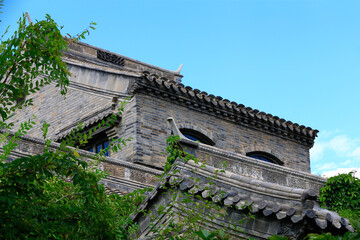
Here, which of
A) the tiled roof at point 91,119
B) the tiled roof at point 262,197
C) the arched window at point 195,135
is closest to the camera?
Answer: the tiled roof at point 262,197

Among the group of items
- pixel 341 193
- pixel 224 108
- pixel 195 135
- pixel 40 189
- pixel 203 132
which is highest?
pixel 224 108

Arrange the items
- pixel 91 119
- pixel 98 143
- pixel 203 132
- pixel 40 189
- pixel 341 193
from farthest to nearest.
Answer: pixel 203 132, pixel 91 119, pixel 98 143, pixel 341 193, pixel 40 189

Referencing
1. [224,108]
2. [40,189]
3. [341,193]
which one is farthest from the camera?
[224,108]

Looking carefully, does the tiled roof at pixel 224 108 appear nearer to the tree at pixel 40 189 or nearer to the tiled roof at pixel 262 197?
the tiled roof at pixel 262 197

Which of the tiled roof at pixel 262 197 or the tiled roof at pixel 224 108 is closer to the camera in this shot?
the tiled roof at pixel 262 197

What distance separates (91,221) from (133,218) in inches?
113

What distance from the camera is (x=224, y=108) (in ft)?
64.1

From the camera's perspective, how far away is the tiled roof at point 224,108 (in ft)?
59.9

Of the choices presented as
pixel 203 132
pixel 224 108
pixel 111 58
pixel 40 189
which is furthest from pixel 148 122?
pixel 40 189

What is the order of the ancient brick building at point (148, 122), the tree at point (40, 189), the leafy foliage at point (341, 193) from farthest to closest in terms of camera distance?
1. the ancient brick building at point (148, 122)
2. the leafy foliage at point (341, 193)
3. the tree at point (40, 189)

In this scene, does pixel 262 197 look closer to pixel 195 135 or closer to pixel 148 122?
pixel 148 122

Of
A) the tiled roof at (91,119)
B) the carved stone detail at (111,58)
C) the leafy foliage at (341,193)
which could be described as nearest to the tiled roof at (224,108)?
the tiled roof at (91,119)

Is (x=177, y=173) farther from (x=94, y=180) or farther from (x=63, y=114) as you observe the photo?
(x=63, y=114)

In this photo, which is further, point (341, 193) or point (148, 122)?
point (148, 122)
